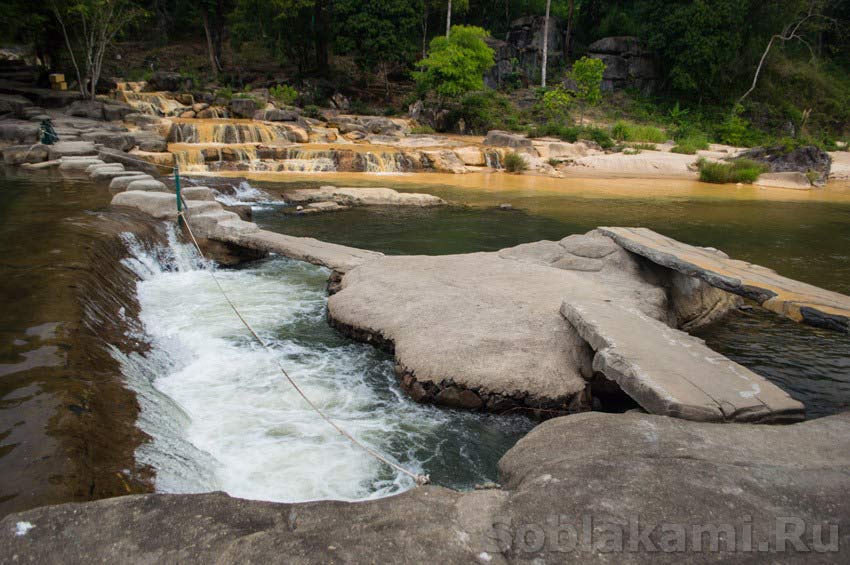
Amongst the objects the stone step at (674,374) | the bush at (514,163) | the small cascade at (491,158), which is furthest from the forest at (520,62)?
the stone step at (674,374)

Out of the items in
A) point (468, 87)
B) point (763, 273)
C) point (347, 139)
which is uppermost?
point (468, 87)

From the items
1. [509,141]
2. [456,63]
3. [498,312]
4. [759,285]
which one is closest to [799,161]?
[509,141]

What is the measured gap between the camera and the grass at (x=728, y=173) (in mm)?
20000

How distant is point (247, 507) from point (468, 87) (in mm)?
26269

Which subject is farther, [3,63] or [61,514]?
[3,63]

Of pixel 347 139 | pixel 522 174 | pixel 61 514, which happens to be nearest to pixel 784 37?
pixel 522 174

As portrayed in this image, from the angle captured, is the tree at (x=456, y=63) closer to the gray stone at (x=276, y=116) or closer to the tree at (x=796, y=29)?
the gray stone at (x=276, y=116)

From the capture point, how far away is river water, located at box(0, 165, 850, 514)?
3.34m

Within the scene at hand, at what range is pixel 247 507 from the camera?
2.37m

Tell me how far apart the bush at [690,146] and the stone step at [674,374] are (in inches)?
831

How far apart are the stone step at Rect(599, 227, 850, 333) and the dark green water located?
86 centimetres

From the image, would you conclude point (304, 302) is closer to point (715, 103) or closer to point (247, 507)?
point (247, 507)

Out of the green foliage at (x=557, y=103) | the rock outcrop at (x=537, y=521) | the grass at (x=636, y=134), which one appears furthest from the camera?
the green foliage at (x=557, y=103)

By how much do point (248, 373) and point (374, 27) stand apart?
1083 inches
